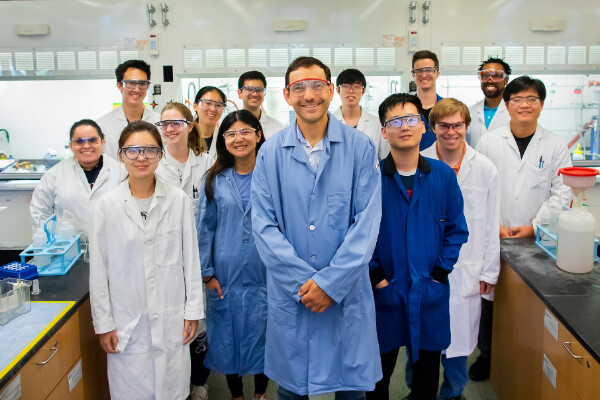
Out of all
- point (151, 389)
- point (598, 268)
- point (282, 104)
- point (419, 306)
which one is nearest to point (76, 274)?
point (151, 389)

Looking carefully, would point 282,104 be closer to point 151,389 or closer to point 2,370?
point 151,389

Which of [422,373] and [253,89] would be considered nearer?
[422,373]

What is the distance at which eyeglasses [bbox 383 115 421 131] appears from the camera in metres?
1.91

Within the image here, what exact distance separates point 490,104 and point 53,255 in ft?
9.15

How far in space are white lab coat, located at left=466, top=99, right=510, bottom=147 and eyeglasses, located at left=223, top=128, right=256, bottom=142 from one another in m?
1.72

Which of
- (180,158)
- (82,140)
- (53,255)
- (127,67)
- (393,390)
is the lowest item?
(393,390)

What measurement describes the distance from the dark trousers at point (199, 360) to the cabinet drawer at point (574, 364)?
5.14ft

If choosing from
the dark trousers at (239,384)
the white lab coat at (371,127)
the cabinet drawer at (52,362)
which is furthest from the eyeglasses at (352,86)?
the cabinet drawer at (52,362)

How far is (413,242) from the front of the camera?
6.16ft

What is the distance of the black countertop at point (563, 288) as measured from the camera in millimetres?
1543

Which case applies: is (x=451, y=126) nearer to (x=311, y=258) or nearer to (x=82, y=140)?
(x=311, y=258)

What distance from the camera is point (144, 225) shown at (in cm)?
184

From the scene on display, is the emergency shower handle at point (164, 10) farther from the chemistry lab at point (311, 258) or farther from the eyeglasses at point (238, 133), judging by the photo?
the eyeglasses at point (238, 133)

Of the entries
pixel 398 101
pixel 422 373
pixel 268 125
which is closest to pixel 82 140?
pixel 268 125
